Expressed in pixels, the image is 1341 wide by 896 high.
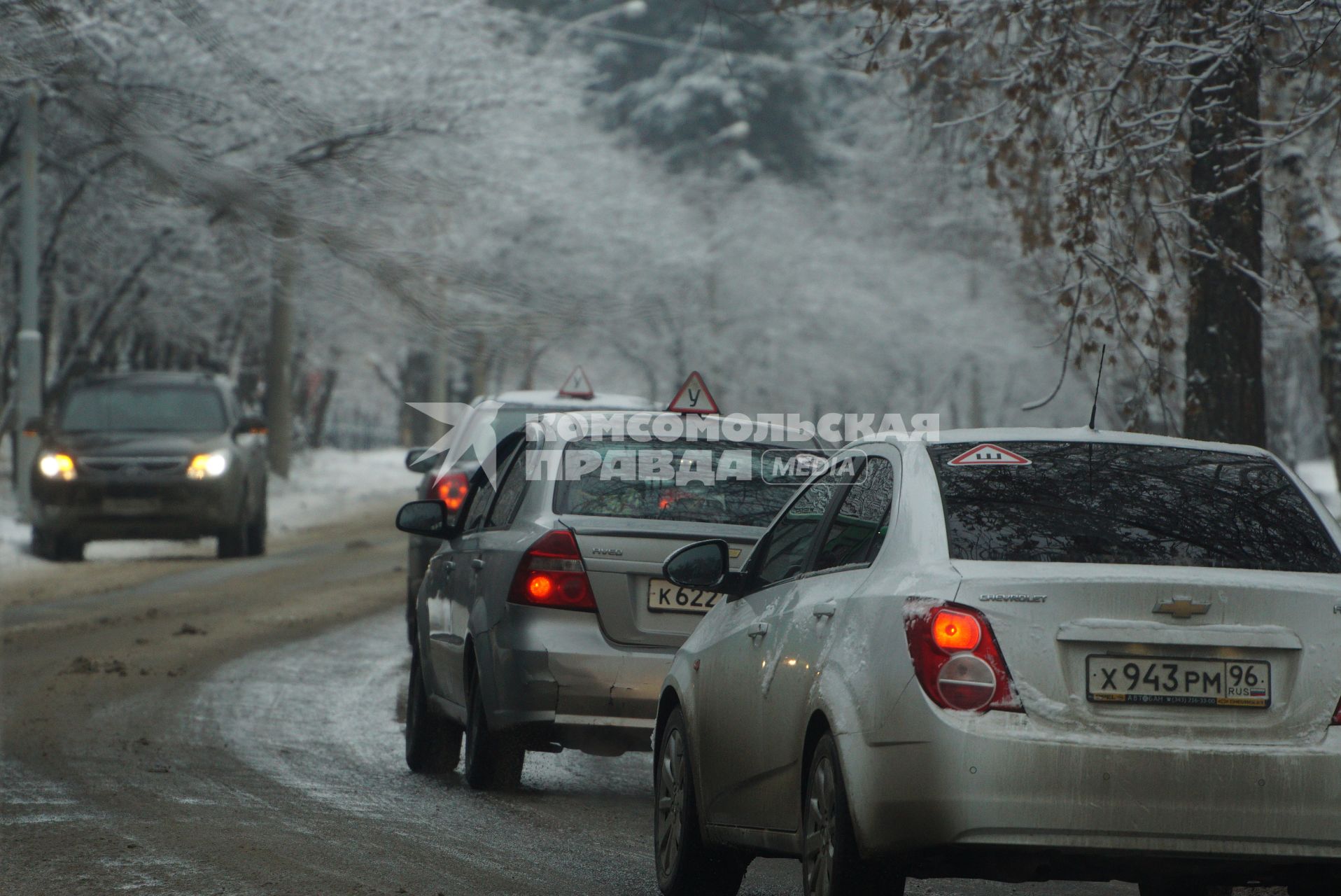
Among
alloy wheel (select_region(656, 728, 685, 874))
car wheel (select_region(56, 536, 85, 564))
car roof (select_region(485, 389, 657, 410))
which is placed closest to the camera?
alloy wheel (select_region(656, 728, 685, 874))

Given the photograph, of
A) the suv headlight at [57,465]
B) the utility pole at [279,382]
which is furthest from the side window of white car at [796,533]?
the utility pole at [279,382]

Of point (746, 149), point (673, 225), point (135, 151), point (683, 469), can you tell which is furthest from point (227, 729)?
point (746, 149)

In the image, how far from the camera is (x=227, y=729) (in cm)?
998

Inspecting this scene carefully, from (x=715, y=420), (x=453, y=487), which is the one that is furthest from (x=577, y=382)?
(x=715, y=420)

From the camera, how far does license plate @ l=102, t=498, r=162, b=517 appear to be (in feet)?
68.3

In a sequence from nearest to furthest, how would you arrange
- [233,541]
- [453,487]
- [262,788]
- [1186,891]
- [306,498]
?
[1186,891], [262,788], [453,487], [233,541], [306,498]

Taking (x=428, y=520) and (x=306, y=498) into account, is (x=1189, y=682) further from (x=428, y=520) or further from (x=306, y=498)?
(x=306, y=498)

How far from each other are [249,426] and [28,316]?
483cm

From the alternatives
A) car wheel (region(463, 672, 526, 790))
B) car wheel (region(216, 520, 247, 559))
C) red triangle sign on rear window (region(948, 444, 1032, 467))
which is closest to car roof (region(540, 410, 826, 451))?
car wheel (region(463, 672, 526, 790))

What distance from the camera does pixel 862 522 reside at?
547cm

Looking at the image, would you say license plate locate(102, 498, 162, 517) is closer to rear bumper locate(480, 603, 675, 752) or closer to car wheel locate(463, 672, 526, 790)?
car wheel locate(463, 672, 526, 790)

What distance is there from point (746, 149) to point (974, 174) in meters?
45.6

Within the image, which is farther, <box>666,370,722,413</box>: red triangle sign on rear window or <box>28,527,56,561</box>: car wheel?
<box>28,527,56,561</box>: car wheel

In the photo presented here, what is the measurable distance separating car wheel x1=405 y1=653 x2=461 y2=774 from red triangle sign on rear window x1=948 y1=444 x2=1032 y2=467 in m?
4.15
